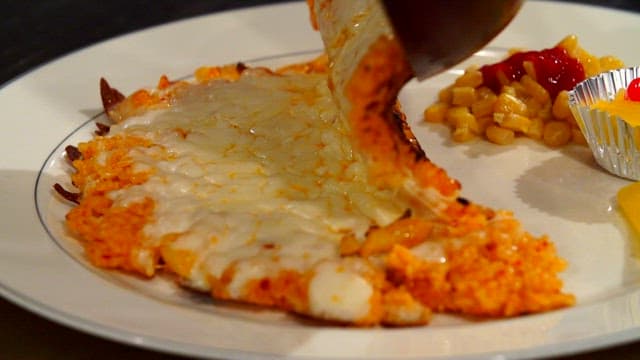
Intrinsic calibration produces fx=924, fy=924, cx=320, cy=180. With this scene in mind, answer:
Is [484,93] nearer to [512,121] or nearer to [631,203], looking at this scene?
[512,121]

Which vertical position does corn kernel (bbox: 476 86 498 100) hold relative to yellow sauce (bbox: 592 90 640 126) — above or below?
below

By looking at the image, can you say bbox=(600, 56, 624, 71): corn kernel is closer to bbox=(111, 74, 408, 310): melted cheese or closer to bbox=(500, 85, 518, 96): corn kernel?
bbox=(500, 85, 518, 96): corn kernel

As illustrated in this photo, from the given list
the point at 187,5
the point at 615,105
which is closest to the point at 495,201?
the point at 615,105

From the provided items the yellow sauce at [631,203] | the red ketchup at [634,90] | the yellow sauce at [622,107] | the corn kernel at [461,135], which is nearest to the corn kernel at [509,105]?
the corn kernel at [461,135]

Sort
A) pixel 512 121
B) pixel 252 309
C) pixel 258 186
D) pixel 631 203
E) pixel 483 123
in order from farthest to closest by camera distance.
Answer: pixel 483 123 < pixel 512 121 < pixel 631 203 < pixel 258 186 < pixel 252 309

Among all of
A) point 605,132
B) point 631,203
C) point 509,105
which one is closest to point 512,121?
point 509,105

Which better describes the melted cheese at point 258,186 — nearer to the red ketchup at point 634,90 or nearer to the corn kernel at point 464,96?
the corn kernel at point 464,96

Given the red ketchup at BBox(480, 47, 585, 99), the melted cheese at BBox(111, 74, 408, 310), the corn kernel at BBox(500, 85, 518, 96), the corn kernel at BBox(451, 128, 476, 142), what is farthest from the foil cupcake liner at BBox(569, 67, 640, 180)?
the melted cheese at BBox(111, 74, 408, 310)
